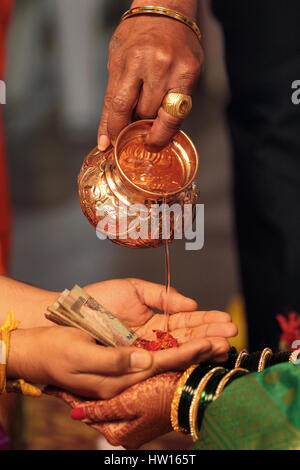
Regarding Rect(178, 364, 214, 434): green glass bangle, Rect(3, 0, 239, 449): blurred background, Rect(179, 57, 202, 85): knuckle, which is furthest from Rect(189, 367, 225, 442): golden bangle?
Rect(3, 0, 239, 449): blurred background

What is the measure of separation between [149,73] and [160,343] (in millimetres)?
450

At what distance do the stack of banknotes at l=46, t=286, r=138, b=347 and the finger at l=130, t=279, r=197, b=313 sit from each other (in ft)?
0.50

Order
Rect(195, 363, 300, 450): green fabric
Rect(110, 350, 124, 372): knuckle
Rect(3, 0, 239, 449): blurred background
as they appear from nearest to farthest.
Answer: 1. Rect(195, 363, 300, 450): green fabric
2. Rect(110, 350, 124, 372): knuckle
3. Rect(3, 0, 239, 449): blurred background

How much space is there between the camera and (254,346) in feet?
5.65

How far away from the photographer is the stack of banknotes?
2.97 ft

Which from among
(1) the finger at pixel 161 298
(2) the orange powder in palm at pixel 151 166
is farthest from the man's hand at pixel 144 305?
(2) the orange powder in palm at pixel 151 166

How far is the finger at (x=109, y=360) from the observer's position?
2.62 feet

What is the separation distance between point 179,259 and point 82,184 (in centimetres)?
180

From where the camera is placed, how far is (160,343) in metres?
0.96

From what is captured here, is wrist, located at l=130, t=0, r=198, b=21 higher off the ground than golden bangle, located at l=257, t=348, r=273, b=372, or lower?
higher

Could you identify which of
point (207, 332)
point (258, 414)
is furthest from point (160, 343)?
point (258, 414)

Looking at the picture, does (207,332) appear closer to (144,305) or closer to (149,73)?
(144,305)

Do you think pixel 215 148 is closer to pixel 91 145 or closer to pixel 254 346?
pixel 91 145

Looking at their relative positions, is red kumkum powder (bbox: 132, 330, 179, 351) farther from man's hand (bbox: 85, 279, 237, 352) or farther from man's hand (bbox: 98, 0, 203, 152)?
man's hand (bbox: 98, 0, 203, 152)
